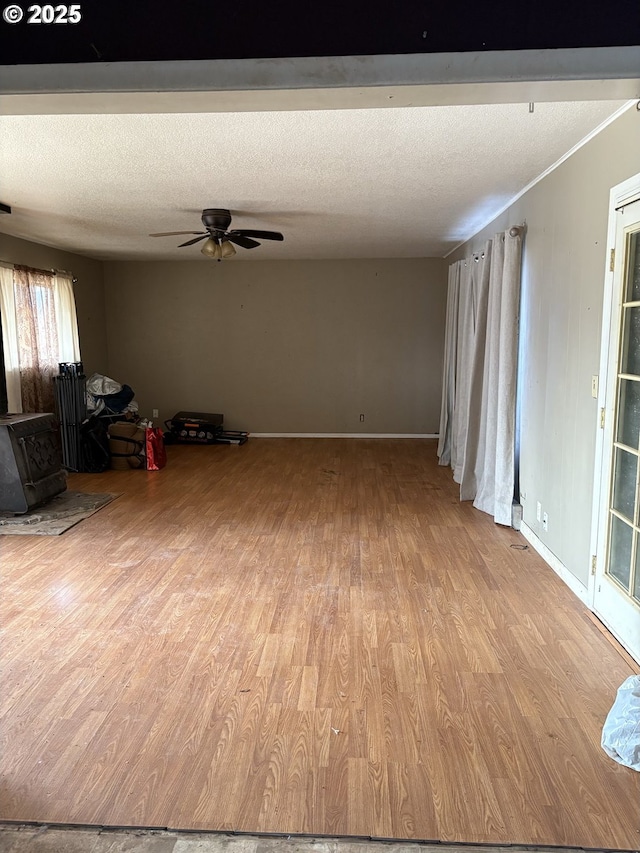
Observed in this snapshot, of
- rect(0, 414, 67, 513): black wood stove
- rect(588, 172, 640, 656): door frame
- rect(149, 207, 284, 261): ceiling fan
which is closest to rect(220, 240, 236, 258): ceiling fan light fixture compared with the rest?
rect(149, 207, 284, 261): ceiling fan

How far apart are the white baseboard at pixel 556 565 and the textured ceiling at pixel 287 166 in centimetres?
237

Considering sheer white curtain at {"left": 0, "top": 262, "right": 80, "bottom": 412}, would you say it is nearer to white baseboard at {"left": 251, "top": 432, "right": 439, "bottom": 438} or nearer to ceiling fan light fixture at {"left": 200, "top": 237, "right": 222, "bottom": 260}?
ceiling fan light fixture at {"left": 200, "top": 237, "right": 222, "bottom": 260}

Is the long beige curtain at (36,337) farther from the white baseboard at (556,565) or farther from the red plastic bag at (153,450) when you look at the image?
the white baseboard at (556,565)

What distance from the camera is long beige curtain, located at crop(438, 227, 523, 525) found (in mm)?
4320

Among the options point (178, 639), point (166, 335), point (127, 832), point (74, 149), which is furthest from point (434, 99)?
point (166, 335)

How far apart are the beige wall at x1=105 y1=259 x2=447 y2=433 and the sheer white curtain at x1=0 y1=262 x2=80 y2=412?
1.39m

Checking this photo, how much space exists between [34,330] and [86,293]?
166 centimetres

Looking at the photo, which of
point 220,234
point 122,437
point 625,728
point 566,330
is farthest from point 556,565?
point 122,437

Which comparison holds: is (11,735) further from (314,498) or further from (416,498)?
(416,498)

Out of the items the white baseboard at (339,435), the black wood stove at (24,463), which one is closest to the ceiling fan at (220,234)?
the black wood stove at (24,463)

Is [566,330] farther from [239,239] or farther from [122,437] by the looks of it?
[122,437]

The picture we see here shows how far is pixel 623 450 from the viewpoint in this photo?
9.01 feet

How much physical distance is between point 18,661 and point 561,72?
2.91 metres

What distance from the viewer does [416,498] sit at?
521 centimetres
